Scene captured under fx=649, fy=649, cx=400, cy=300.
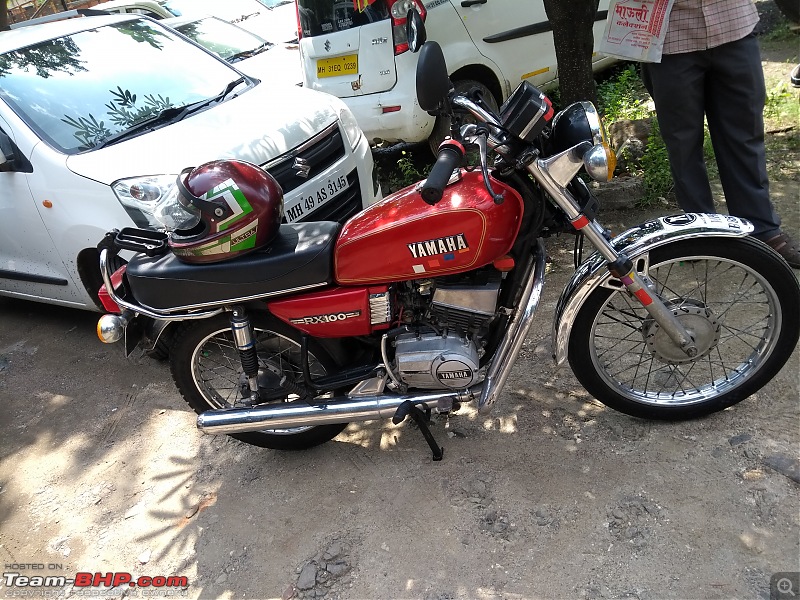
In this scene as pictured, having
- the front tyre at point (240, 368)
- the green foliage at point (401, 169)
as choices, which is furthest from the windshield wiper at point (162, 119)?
the front tyre at point (240, 368)

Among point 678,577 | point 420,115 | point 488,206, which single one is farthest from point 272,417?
point 420,115

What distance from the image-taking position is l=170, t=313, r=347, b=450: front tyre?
8.85 ft

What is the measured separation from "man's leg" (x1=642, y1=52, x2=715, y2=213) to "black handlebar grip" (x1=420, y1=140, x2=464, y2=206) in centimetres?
154

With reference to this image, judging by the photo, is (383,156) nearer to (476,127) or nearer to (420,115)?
(420,115)

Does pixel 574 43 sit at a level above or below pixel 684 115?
above

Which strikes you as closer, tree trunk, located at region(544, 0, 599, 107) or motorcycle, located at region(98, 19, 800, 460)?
motorcycle, located at region(98, 19, 800, 460)

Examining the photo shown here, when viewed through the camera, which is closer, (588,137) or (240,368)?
(588,137)

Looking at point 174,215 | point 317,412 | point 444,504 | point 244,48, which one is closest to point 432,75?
point 174,215

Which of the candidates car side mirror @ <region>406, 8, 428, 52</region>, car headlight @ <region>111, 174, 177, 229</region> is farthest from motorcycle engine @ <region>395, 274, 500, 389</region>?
car headlight @ <region>111, 174, 177, 229</region>

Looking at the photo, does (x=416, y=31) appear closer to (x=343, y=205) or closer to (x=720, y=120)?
(x=720, y=120)

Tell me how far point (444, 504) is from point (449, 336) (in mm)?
682

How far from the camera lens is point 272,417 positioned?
8.73 ft

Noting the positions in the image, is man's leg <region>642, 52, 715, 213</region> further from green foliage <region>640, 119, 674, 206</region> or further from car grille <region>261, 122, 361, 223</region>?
car grille <region>261, 122, 361, 223</region>

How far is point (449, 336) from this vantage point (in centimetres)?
248
